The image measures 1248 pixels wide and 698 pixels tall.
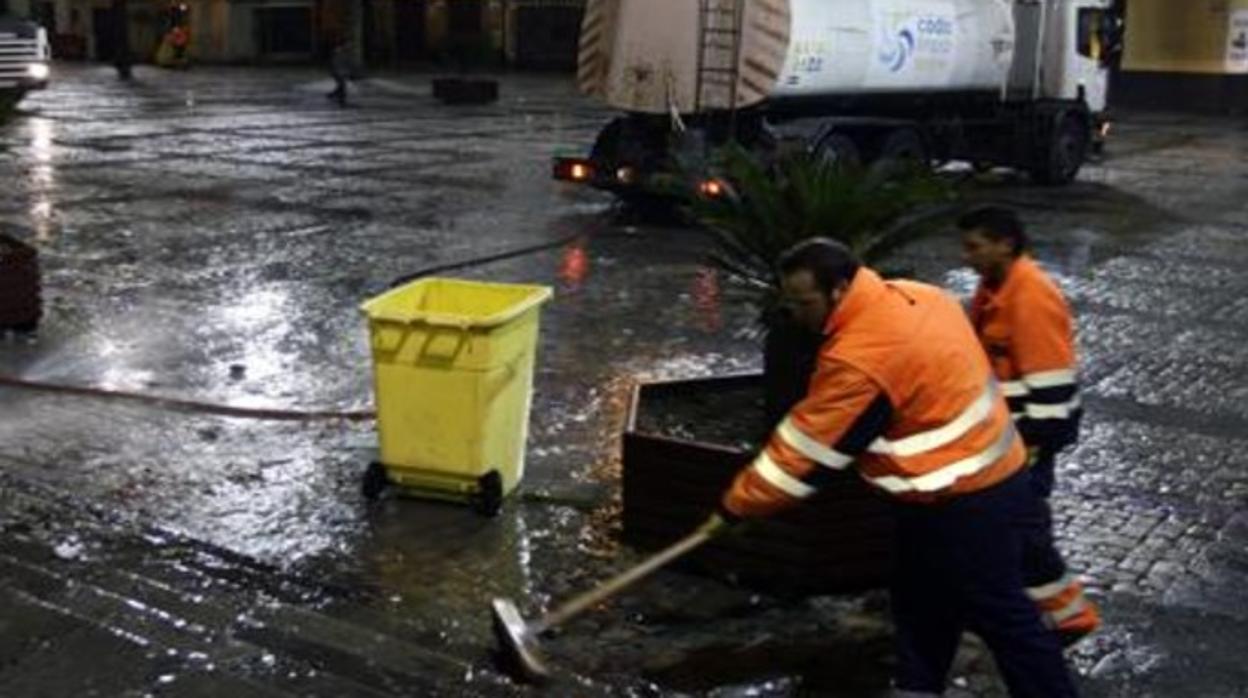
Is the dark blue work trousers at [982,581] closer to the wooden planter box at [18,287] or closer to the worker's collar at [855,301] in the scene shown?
the worker's collar at [855,301]

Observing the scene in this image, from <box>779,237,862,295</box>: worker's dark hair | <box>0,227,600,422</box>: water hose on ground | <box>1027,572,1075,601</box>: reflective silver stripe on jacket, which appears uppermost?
<box>779,237,862,295</box>: worker's dark hair

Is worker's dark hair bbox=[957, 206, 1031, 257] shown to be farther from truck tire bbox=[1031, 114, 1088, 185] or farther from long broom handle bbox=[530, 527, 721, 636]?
truck tire bbox=[1031, 114, 1088, 185]

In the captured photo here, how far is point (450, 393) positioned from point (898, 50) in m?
11.9

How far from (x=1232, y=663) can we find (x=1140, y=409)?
12.0 feet

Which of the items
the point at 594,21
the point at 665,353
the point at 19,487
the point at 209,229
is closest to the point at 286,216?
the point at 209,229

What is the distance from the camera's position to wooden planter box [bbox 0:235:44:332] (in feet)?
31.8

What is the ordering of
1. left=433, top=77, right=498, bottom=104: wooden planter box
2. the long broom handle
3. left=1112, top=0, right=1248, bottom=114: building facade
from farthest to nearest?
1. left=1112, top=0, right=1248, bottom=114: building facade
2. left=433, top=77, right=498, bottom=104: wooden planter box
3. the long broom handle

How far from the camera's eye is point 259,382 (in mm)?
8938

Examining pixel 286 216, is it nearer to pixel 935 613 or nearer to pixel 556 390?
pixel 556 390

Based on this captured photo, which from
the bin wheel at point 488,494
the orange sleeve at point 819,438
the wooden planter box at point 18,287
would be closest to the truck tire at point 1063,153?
the wooden planter box at point 18,287

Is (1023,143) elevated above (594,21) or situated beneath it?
situated beneath

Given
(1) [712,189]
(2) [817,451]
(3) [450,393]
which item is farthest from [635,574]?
(1) [712,189]

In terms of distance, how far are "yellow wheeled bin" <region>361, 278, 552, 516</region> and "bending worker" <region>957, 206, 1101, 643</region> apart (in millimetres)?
2094

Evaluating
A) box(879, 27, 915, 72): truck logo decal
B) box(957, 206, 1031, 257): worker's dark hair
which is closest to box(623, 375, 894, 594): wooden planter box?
box(957, 206, 1031, 257): worker's dark hair
